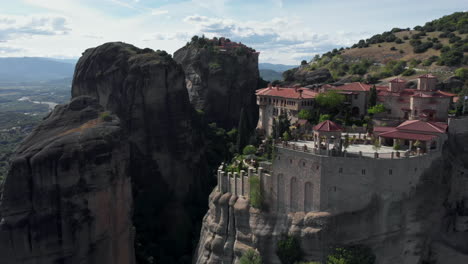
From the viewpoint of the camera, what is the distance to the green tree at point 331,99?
50469mm

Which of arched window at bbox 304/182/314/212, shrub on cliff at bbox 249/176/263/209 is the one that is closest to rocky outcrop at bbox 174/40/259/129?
shrub on cliff at bbox 249/176/263/209

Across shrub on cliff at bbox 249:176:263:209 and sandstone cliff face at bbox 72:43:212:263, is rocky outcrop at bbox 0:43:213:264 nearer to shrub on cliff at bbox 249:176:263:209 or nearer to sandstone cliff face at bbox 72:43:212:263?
sandstone cliff face at bbox 72:43:212:263

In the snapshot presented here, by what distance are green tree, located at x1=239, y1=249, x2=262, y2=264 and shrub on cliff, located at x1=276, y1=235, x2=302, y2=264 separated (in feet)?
7.44

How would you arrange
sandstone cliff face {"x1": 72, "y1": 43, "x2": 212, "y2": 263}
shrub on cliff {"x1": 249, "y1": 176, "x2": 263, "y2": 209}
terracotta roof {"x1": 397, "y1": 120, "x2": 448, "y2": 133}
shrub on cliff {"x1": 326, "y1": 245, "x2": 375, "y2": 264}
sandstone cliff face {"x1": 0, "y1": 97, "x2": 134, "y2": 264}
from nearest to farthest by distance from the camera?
shrub on cliff {"x1": 326, "y1": 245, "x2": 375, "y2": 264} → terracotta roof {"x1": 397, "y1": 120, "x2": 448, "y2": 133} → sandstone cliff face {"x1": 0, "y1": 97, "x2": 134, "y2": 264} → shrub on cliff {"x1": 249, "y1": 176, "x2": 263, "y2": 209} → sandstone cliff face {"x1": 72, "y1": 43, "x2": 212, "y2": 263}

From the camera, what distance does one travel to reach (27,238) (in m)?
35.5

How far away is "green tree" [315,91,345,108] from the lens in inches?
1987

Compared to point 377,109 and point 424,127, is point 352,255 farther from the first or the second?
point 377,109

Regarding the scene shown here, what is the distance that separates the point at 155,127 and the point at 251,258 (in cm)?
3009

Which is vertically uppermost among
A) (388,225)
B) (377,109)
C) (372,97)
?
(372,97)

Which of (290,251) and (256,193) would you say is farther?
(256,193)

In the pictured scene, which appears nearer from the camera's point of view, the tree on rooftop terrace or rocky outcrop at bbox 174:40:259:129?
the tree on rooftop terrace

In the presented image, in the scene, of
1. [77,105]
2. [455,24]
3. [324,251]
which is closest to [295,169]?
[324,251]

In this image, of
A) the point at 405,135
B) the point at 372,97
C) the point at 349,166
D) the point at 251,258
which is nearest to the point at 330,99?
the point at 372,97

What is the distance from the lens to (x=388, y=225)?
34031 mm
